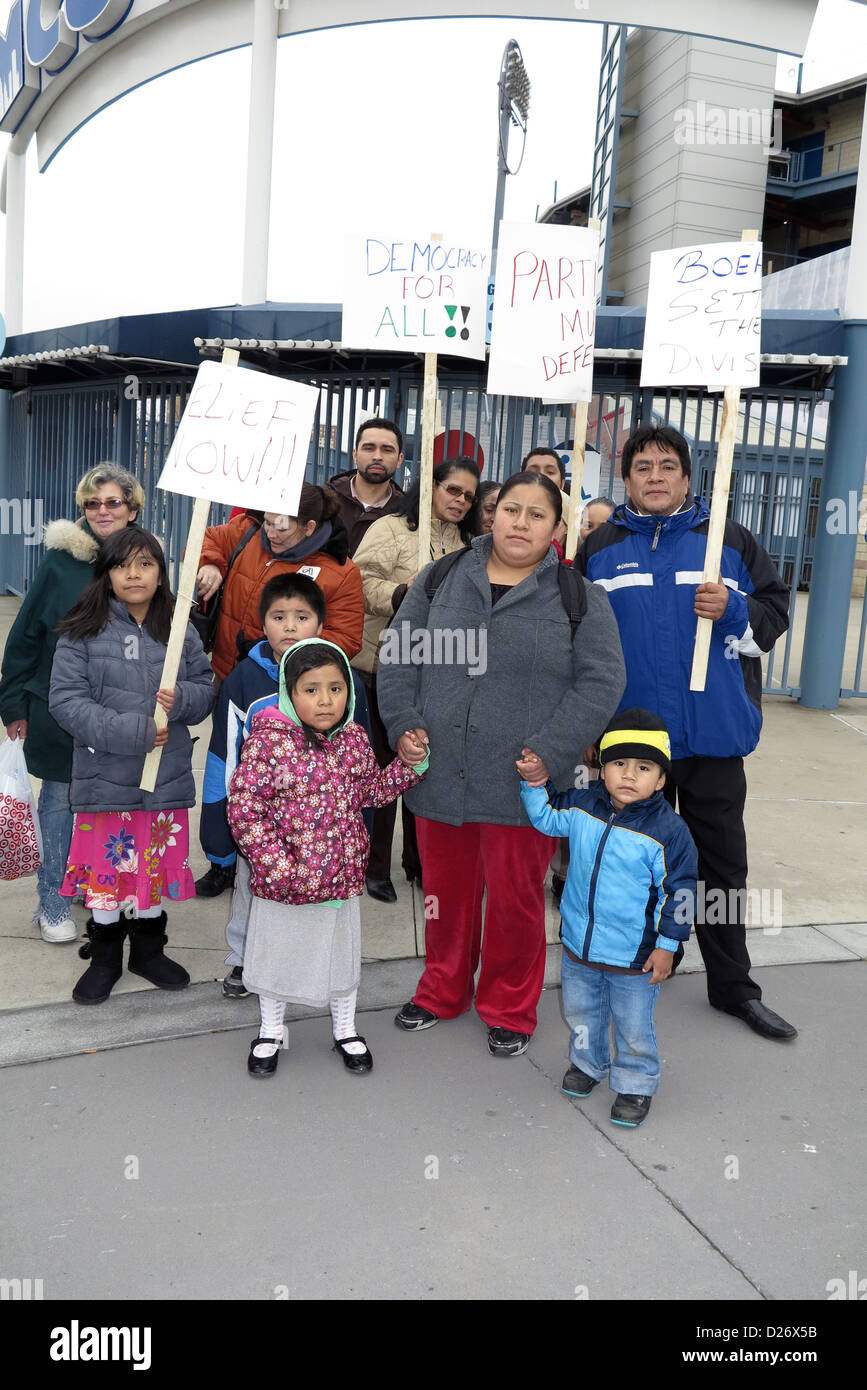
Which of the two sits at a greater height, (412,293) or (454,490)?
(412,293)

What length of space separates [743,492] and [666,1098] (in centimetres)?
704

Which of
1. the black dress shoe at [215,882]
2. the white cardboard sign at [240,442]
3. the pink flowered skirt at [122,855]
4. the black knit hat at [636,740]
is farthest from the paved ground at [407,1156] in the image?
the white cardboard sign at [240,442]

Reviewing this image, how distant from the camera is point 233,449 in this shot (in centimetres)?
354

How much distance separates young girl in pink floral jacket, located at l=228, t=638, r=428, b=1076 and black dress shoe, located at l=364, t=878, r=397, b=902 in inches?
53.8

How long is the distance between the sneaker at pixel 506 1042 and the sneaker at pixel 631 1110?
1.35 feet

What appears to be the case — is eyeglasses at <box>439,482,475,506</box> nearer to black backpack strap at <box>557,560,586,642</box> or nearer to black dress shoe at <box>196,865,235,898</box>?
black backpack strap at <box>557,560,586,642</box>

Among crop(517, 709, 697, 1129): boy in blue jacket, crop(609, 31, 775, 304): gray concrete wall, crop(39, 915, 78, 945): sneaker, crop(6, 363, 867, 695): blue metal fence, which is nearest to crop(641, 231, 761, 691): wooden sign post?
crop(517, 709, 697, 1129): boy in blue jacket

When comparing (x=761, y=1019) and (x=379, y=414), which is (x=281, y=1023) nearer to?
(x=761, y=1019)

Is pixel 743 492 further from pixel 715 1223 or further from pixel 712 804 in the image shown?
pixel 715 1223

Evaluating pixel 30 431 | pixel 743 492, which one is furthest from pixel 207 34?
pixel 743 492

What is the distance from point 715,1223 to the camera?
8.82ft

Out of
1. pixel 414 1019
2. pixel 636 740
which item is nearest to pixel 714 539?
pixel 636 740

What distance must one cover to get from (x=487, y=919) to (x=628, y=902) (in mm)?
593

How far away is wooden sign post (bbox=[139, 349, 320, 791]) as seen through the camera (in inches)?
139
